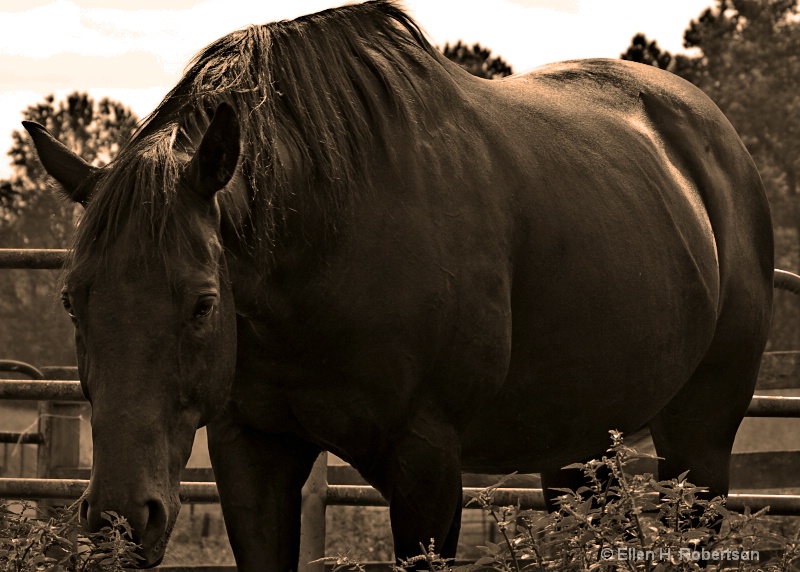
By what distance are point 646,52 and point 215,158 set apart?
1627 inches

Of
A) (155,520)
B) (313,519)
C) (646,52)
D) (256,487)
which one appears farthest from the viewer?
(646,52)

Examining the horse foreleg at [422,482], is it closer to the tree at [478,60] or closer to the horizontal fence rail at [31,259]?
the horizontal fence rail at [31,259]

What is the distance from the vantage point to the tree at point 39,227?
3884 cm

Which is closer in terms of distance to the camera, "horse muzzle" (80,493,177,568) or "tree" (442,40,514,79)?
"horse muzzle" (80,493,177,568)

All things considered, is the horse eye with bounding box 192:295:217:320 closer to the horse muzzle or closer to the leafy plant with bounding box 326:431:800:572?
the horse muzzle

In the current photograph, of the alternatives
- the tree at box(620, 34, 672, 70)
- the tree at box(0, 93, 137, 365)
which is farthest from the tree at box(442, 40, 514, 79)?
the tree at box(0, 93, 137, 365)

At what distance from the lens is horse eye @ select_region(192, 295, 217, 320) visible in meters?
2.87

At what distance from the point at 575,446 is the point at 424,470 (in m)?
0.81

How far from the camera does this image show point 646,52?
4288cm

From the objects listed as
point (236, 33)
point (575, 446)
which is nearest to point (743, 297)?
point (575, 446)

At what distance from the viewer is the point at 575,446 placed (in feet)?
13.4

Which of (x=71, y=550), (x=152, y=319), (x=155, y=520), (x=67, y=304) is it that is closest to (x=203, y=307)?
(x=152, y=319)

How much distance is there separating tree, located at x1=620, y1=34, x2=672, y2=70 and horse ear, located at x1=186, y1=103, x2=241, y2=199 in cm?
4016

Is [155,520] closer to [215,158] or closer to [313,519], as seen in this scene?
[215,158]
